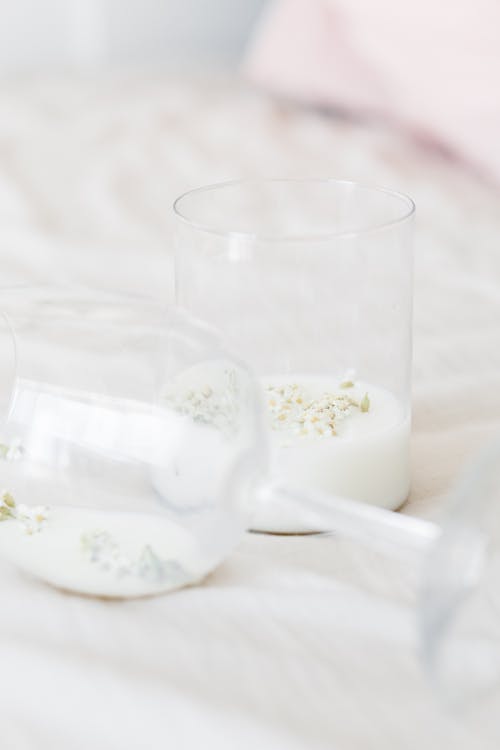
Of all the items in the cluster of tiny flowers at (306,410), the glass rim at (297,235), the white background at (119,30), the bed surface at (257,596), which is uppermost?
the glass rim at (297,235)

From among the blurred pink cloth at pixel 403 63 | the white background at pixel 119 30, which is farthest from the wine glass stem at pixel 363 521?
the white background at pixel 119 30

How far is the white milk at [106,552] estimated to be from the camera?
0.47 m

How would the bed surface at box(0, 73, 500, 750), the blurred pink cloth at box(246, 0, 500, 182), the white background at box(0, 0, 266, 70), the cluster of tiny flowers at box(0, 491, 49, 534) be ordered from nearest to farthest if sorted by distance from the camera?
the bed surface at box(0, 73, 500, 750)
the cluster of tiny flowers at box(0, 491, 49, 534)
the blurred pink cloth at box(246, 0, 500, 182)
the white background at box(0, 0, 266, 70)

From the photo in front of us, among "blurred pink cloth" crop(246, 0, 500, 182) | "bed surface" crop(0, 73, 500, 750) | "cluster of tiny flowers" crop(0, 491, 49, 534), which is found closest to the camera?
"bed surface" crop(0, 73, 500, 750)

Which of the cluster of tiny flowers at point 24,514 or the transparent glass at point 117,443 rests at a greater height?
the transparent glass at point 117,443

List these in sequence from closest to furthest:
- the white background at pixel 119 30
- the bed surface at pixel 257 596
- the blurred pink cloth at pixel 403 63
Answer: the bed surface at pixel 257 596
the blurred pink cloth at pixel 403 63
the white background at pixel 119 30

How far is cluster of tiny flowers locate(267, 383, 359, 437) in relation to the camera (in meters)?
0.55

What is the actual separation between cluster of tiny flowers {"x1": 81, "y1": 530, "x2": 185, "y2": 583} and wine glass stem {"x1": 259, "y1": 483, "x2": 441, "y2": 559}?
49 mm

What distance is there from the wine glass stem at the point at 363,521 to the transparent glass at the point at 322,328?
7cm

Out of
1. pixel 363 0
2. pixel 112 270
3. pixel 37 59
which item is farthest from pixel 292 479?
pixel 37 59

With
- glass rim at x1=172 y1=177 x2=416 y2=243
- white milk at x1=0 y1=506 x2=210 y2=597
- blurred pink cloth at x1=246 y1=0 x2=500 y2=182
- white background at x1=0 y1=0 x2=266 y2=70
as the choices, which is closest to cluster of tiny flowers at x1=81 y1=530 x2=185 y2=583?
white milk at x1=0 y1=506 x2=210 y2=597

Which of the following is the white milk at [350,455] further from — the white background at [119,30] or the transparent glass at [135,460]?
the white background at [119,30]

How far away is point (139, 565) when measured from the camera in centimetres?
47

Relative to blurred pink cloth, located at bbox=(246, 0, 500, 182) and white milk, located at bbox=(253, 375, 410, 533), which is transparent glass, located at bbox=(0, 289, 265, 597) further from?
blurred pink cloth, located at bbox=(246, 0, 500, 182)
